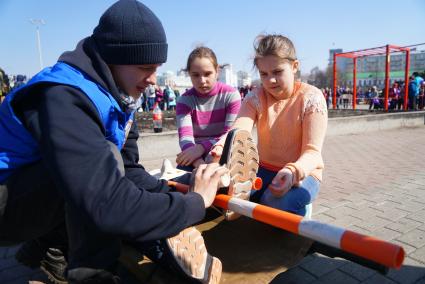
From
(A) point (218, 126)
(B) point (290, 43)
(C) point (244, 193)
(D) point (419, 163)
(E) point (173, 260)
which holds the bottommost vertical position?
(D) point (419, 163)

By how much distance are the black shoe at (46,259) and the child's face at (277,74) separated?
1.52m

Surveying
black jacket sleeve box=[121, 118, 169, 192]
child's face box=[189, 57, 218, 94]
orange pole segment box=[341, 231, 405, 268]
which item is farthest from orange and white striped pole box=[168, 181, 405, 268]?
child's face box=[189, 57, 218, 94]

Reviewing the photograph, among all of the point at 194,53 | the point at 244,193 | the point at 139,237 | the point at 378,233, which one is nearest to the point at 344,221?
the point at 378,233

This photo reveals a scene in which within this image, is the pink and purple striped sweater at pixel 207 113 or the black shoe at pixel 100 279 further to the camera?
the pink and purple striped sweater at pixel 207 113

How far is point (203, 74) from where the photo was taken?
274cm

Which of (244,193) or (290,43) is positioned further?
(290,43)

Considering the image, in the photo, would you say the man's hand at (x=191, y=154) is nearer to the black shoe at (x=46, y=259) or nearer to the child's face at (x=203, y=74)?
the child's face at (x=203, y=74)

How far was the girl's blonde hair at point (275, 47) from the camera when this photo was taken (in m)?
2.03

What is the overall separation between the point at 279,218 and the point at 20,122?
3.09 feet

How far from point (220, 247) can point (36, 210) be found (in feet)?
3.21

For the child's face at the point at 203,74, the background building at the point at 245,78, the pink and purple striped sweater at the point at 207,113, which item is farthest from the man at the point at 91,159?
the background building at the point at 245,78

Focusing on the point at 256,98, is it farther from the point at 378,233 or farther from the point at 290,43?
the point at 378,233

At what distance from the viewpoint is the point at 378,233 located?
2396 millimetres

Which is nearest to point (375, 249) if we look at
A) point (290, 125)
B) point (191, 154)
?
point (290, 125)
